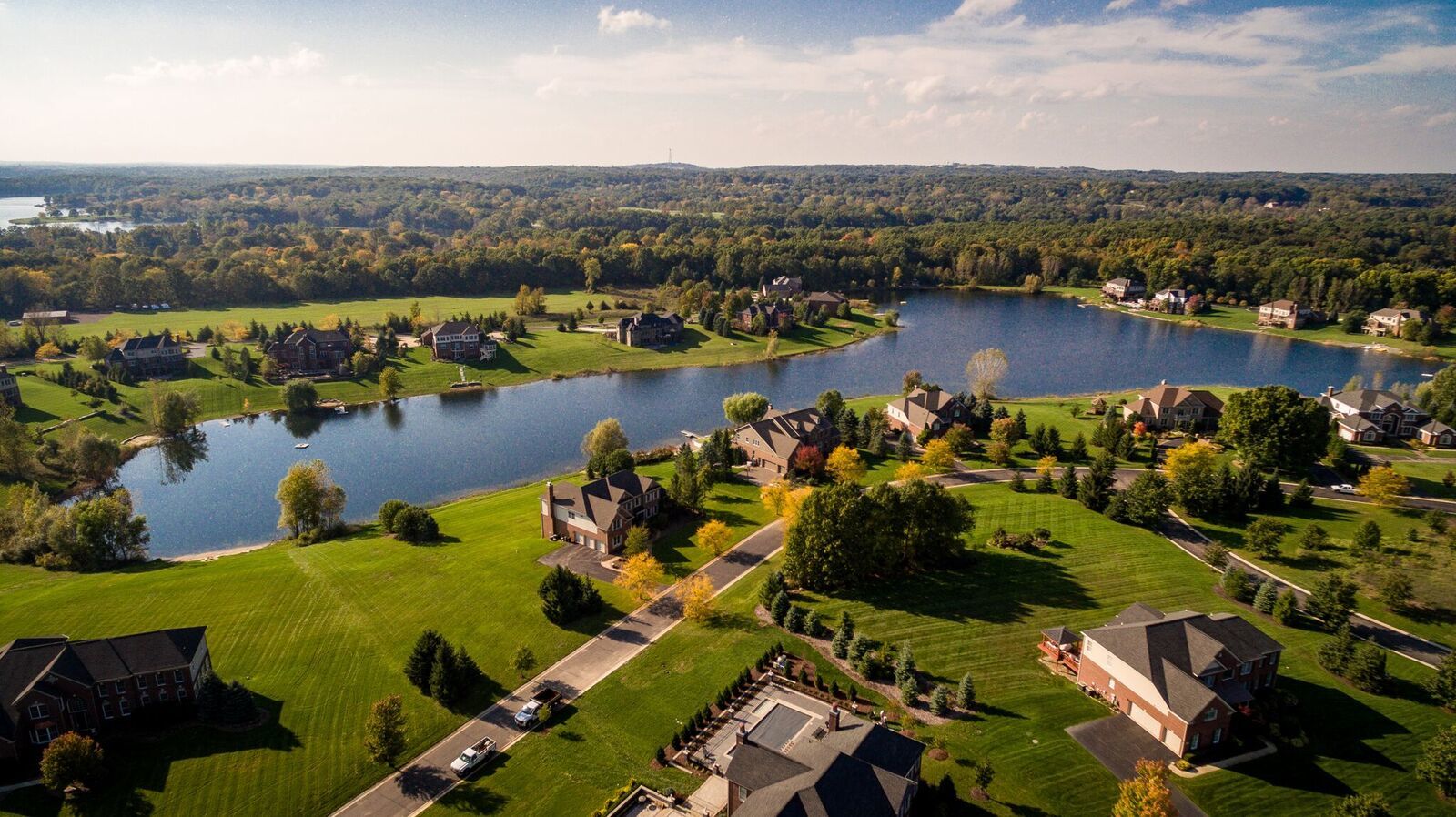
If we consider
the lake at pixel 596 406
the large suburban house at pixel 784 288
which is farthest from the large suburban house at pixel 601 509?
the large suburban house at pixel 784 288

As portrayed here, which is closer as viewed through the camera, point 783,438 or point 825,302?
point 783,438

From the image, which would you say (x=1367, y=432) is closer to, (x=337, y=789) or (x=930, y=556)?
(x=930, y=556)

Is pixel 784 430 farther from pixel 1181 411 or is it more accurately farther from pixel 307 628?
pixel 1181 411

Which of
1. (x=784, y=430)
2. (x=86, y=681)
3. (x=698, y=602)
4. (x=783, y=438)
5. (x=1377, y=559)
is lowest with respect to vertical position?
(x=698, y=602)

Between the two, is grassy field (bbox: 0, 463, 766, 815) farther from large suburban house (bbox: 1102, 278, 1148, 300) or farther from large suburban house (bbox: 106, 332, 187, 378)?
large suburban house (bbox: 1102, 278, 1148, 300)

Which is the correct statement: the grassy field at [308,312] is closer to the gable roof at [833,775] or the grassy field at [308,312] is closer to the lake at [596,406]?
the lake at [596,406]

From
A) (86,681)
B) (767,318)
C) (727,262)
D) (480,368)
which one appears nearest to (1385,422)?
(767,318)

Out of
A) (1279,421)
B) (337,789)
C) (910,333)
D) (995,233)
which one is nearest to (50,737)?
(337,789)
